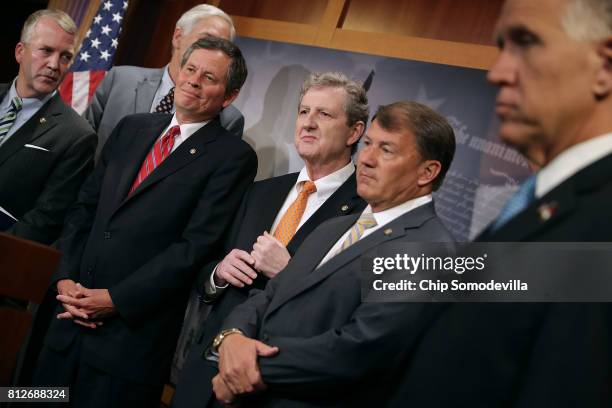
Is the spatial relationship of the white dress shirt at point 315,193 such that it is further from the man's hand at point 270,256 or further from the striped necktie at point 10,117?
the striped necktie at point 10,117

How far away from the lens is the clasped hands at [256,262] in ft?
7.54

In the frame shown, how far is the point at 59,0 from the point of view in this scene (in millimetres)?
4918

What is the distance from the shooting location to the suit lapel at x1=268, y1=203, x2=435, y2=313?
6.04ft

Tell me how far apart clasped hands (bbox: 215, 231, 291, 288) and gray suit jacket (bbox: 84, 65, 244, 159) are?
3.89 ft

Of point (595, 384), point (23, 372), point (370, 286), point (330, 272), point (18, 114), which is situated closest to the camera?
point (595, 384)

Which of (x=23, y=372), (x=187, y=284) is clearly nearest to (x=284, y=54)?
(x=187, y=284)

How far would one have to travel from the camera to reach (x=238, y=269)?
2.37 m

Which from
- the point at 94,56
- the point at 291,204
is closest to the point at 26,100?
the point at 94,56

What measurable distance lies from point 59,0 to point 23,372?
2.95 metres

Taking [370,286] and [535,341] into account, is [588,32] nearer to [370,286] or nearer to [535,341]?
[535,341]

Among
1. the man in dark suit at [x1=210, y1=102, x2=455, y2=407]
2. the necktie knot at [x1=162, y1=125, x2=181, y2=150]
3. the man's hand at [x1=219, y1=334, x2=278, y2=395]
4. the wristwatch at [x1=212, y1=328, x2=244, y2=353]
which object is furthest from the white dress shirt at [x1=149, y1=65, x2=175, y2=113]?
the man's hand at [x1=219, y1=334, x2=278, y2=395]

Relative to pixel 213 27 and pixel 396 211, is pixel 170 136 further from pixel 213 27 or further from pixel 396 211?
pixel 396 211

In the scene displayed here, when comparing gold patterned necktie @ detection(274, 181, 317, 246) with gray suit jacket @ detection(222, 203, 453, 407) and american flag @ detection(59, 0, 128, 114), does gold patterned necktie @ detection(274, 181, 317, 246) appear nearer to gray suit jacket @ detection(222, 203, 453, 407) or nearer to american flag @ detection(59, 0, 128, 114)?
gray suit jacket @ detection(222, 203, 453, 407)

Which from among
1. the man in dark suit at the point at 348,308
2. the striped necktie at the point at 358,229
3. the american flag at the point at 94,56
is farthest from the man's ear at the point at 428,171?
the american flag at the point at 94,56
